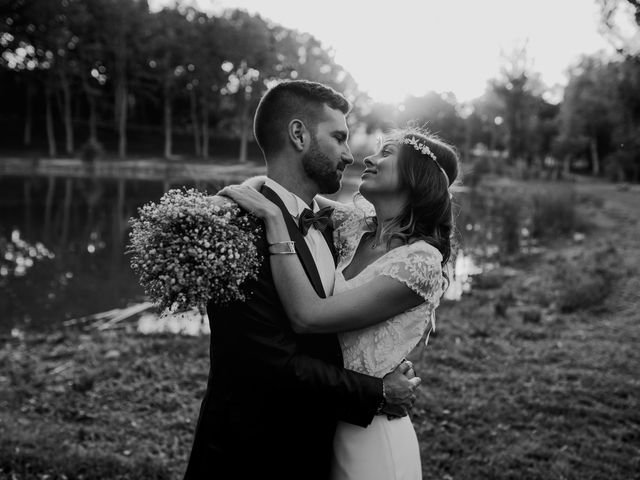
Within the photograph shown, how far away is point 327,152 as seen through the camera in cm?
296

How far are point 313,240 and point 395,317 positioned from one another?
56 centimetres

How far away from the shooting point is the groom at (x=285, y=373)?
8.39 feet

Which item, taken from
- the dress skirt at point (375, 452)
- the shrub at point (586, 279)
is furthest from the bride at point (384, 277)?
the shrub at point (586, 279)

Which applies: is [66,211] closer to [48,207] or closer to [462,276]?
[48,207]

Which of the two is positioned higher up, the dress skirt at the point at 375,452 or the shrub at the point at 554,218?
the shrub at the point at 554,218

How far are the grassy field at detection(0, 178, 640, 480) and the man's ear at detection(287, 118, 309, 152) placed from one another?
3138 millimetres

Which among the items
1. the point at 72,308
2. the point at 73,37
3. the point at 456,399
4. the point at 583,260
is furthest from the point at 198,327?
the point at 73,37

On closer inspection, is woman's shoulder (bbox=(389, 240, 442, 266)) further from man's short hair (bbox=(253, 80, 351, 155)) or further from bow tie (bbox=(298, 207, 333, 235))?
man's short hair (bbox=(253, 80, 351, 155))

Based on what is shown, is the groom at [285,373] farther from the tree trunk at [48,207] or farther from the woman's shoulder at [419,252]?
the tree trunk at [48,207]

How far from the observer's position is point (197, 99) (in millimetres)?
57000

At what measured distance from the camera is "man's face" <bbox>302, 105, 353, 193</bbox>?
2.95m

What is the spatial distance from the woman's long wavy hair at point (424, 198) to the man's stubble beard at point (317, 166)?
0.42m

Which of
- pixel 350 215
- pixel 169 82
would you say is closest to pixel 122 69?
pixel 169 82

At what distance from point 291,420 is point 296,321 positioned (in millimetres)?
477
